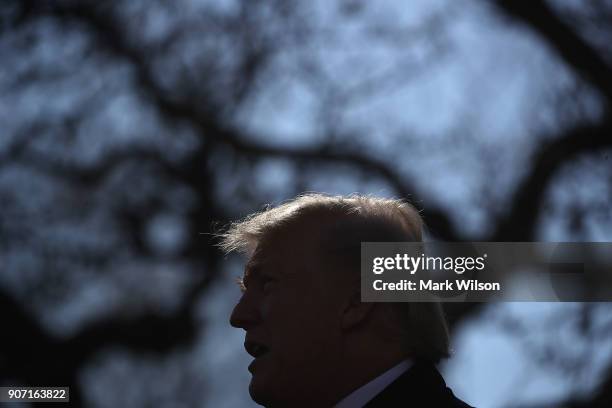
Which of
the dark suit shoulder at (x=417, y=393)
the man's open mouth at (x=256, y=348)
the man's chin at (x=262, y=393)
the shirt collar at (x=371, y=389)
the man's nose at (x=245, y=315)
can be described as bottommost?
the dark suit shoulder at (x=417, y=393)

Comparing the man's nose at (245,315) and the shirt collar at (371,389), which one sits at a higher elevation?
the man's nose at (245,315)

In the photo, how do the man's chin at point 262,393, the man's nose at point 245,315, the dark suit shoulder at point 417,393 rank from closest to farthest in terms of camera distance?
the dark suit shoulder at point 417,393 → the man's chin at point 262,393 → the man's nose at point 245,315

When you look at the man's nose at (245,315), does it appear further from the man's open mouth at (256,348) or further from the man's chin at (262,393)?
the man's chin at (262,393)

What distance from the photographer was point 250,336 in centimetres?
195

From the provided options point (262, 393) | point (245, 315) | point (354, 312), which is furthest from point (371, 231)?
point (262, 393)

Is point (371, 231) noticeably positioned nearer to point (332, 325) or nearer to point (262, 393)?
point (332, 325)

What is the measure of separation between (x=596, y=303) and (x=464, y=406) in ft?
9.75

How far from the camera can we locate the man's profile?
1845mm

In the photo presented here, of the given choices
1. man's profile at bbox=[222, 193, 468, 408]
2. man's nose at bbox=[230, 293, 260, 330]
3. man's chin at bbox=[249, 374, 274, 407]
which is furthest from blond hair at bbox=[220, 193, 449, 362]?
man's chin at bbox=[249, 374, 274, 407]

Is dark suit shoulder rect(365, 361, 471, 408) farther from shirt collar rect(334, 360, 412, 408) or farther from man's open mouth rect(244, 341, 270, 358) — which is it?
man's open mouth rect(244, 341, 270, 358)

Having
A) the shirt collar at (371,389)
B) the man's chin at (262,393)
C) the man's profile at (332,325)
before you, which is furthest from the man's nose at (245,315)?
the shirt collar at (371,389)

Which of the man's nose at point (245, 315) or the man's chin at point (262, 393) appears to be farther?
the man's nose at point (245, 315)

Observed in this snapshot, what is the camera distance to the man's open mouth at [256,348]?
1922mm

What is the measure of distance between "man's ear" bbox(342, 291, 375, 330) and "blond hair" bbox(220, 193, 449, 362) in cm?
7
